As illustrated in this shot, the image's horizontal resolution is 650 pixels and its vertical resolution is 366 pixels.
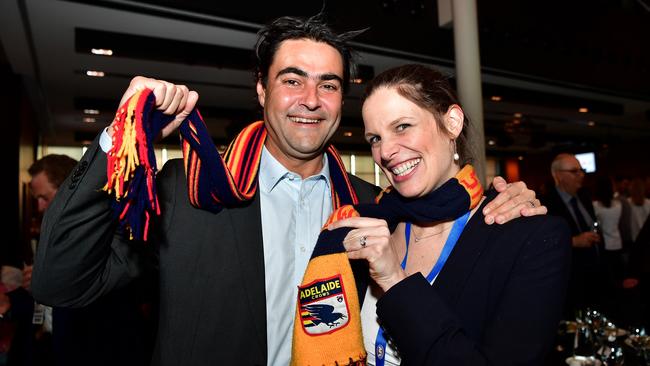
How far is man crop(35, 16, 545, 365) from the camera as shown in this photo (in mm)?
1258

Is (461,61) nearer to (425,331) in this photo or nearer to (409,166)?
(409,166)

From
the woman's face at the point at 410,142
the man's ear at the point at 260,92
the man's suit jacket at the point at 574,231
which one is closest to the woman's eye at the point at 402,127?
the woman's face at the point at 410,142

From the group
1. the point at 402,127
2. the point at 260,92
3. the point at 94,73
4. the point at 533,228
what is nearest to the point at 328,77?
the point at 260,92

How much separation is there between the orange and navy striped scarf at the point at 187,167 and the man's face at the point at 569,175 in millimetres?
3531

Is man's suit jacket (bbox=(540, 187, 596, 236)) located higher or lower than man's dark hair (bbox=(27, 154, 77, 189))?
lower

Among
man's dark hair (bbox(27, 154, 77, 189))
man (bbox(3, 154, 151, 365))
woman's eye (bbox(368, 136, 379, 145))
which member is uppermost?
man's dark hair (bbox(27, 154, 77, 189))

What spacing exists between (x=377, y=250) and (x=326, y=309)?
11.9 inches

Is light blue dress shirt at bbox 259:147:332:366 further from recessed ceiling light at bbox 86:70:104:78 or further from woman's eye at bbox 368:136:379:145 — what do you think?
recessed ceiling light at bbox 86:70:104:78

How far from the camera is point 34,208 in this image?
28.1ft

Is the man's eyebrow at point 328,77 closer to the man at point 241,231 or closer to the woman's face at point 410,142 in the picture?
→ the man at point 241,231

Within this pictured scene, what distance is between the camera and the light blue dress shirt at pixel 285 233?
1.59 meters

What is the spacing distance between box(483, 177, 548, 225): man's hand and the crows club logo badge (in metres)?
0.47

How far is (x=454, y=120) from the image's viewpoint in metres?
1.45

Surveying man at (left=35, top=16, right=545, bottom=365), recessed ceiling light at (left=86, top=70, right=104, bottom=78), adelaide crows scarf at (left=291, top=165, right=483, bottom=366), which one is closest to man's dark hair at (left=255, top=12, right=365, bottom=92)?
man at (left=35, top=16, right=545, bottom=365)
